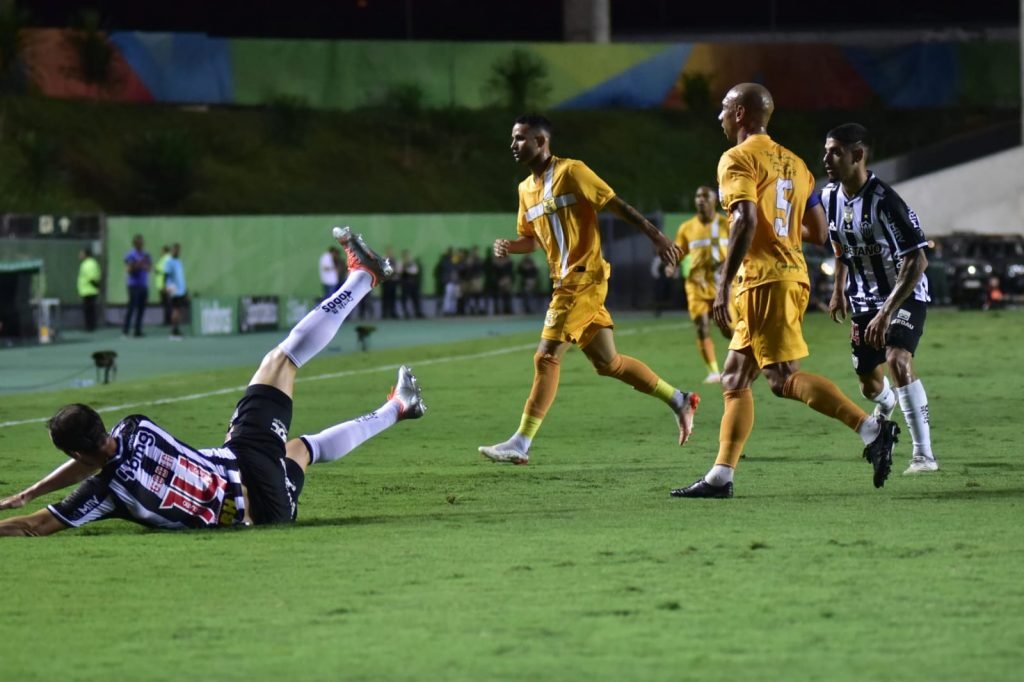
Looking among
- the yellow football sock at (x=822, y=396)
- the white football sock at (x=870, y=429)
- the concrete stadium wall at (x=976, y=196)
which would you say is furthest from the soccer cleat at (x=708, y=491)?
the concrete stadium wall at (x=976, y=196)

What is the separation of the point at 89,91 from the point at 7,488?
44317 mm

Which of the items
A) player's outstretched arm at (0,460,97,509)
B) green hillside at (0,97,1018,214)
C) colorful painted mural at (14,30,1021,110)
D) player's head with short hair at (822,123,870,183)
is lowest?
player's outstretched arm at (0,460,97,509)

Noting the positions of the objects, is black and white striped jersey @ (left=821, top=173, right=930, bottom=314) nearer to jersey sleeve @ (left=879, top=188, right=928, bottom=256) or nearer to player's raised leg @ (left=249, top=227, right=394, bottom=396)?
jersey sleeve @ (left=879, top=188, right=928, bottom=256)

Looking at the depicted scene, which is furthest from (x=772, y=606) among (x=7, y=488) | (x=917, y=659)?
(x=7, y=488)

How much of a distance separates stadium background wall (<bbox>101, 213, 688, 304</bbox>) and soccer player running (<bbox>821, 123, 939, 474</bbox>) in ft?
113

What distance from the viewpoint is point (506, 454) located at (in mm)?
12508

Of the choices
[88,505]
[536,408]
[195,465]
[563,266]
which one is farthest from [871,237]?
[88,505]

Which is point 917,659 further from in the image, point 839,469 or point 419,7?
→ point 419,7

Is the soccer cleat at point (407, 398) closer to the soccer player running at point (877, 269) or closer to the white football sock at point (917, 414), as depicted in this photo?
the soccer player running at point (877, 269)

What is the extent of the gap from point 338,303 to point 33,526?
2.14 metres

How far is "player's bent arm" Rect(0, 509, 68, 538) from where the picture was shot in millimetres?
8758

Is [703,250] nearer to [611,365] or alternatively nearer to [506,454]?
[611,365]

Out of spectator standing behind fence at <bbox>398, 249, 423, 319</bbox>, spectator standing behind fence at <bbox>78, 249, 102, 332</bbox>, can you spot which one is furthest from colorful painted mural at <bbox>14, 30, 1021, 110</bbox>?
spectator standing behind fence at <bbox>78, 249, 102, 332</bbox>

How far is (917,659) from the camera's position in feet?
19.2
